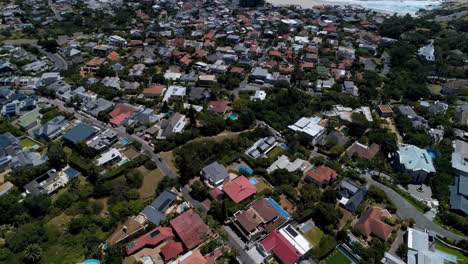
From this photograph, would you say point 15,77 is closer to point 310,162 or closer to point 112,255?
point 112,255

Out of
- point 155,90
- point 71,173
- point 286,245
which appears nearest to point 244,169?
point 286,245

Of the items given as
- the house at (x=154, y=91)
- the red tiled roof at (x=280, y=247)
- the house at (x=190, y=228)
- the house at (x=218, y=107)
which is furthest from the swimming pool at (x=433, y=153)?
the house at (x=154, y=91)

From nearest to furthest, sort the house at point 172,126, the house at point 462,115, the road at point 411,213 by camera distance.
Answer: the road at point 411,213 → the house at point 172,126 → the house at point 462,115

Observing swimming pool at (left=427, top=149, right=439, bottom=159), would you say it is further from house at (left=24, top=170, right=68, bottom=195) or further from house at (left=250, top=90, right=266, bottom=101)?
house at (left=24, top=170, right=68, bottom=195)

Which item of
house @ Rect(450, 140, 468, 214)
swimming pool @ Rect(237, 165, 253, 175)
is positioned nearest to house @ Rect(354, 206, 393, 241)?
house @ Rect(450, 140, 468, 214)

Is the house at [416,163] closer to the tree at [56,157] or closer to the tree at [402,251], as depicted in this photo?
the tree at [402,251]

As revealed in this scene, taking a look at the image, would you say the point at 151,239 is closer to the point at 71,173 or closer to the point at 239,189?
the point at 239,189

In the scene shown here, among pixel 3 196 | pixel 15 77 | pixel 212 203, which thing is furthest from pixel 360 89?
pixel 15 77
